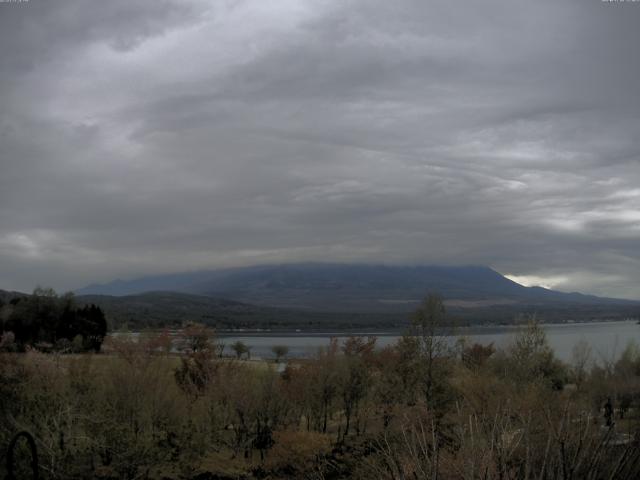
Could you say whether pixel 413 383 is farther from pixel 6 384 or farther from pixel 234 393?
pixel 6 384

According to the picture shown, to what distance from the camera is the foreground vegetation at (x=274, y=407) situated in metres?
25.9

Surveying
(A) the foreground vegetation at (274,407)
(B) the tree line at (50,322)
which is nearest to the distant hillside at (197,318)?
(B) the tree line at (50,322)

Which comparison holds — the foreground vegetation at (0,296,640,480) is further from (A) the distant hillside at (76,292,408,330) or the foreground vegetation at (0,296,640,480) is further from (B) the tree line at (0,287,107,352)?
(A) the distant hillside at (76,292,408,330)

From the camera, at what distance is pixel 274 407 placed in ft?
126

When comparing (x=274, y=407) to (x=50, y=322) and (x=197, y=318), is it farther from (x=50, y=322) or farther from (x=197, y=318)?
(x=197, y=318)

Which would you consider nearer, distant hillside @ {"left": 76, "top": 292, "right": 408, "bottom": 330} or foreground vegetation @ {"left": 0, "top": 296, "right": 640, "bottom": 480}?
foreground vegetation @ {"left": 0, "top": 296, "right": 640, "bottom": 480}

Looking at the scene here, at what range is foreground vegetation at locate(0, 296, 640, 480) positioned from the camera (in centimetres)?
2588

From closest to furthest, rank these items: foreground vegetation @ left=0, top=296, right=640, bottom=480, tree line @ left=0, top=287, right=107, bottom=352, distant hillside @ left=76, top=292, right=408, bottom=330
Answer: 1. foreground vegetation @ left=0, top=296, right=640, bottom=480
2. tree line @ left=0, top=287, right=107, bottom=352
3. distant hillside @ left=76, top=292, right=408, bottom=330

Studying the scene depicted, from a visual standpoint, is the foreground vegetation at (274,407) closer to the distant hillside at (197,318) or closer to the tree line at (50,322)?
the tree line at (50,322)

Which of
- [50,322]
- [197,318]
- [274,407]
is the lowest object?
[197,318]

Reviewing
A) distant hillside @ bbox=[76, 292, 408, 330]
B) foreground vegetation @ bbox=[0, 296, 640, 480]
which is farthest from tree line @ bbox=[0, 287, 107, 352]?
distant hillside @ bbox=[76, 292, 408, 330]

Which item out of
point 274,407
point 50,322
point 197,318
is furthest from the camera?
point 197,318

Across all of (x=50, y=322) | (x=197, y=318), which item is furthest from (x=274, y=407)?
(x=197, y=318)

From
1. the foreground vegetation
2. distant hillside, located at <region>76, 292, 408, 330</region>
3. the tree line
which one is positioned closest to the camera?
the foreground vegetation
